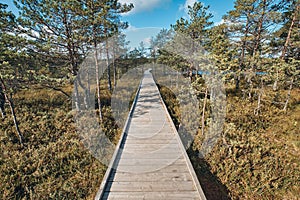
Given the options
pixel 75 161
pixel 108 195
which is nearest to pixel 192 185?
pixel 108 195

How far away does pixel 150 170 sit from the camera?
3.82 meters

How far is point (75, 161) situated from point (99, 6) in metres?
7.27

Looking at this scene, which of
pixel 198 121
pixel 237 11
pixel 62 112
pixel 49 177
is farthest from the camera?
pixel 237 11

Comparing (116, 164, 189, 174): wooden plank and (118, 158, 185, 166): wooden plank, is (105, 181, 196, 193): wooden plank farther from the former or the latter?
(118, 158, 185, 166): wooden plank

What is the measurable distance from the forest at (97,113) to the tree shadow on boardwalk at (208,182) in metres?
0.03

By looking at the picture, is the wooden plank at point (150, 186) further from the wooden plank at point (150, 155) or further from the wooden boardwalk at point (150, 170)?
the wooden plank at point (150, 155)

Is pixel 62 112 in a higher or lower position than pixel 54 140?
higher

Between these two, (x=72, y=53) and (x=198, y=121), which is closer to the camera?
(x=198, y=121)

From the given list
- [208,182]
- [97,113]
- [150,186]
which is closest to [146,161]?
[150,186]

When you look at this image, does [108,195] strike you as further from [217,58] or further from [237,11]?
[237,11]

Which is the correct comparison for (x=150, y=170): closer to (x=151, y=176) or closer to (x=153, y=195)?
(x=151, y=176)

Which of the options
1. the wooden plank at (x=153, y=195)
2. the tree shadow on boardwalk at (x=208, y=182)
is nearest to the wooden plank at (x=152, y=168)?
the wooden plank at (x=153, y=195)

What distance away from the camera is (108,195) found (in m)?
3.16

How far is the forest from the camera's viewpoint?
4840 mm
